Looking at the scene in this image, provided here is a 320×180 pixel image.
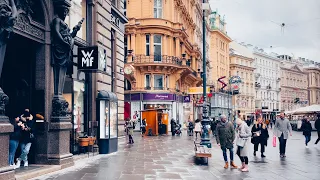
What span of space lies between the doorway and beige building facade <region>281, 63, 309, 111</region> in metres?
113

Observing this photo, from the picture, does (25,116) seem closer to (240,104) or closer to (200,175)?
(200,175)

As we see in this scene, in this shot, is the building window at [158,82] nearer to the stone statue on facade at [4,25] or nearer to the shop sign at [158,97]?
the shop sign at [158,97]

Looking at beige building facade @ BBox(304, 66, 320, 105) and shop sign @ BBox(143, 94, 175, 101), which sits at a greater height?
beige building facade @ BBox(304, 66, 320, 105)

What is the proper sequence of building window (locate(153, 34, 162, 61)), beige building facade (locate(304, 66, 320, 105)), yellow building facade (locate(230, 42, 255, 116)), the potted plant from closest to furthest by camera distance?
the potted plant → building window (locate(153, 34, 162, 61)) → yellow building facade (locate(230, 42, 255, 116)) → beige building facade (locate(304, 66, 320, 105))

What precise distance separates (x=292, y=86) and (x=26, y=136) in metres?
122

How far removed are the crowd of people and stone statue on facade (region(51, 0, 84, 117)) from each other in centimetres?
90

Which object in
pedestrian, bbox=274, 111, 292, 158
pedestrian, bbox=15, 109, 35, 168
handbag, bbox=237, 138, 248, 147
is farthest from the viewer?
pedestrian, bbox=274, 111, 292, 158

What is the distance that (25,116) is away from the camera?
1225cm

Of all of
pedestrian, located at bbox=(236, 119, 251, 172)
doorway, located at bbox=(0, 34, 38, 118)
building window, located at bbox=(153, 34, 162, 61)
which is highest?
building window, located at bbox=(153, 34, 162, 61)

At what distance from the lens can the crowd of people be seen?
1137cm

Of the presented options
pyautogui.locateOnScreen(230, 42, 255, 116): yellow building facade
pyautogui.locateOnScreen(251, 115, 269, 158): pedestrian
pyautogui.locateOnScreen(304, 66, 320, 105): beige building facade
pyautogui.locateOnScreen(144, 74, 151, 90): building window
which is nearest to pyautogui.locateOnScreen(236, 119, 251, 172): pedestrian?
pyautogui.locateOnScreen(251, 115, 269, 158): pedestrian

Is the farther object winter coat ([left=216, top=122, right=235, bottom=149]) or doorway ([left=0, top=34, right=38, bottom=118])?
winter coat ([left=216, top=122, right=235, bottom=149])

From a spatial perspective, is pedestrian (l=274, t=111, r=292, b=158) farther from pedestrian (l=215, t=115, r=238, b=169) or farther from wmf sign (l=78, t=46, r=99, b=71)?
wmf sign (l=78, t=46, r=99, b=71)

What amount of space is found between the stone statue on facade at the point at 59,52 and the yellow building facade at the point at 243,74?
262 ft
